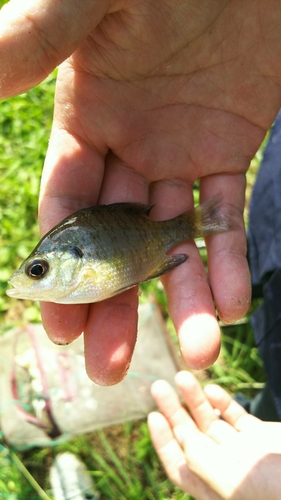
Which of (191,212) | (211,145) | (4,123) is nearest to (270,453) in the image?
(191,212)

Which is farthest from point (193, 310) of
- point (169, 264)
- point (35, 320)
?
point (35, 320)

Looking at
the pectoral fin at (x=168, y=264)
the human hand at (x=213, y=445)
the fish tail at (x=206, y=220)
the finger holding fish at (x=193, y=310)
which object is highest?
the fish tail at (x=206, y=220)

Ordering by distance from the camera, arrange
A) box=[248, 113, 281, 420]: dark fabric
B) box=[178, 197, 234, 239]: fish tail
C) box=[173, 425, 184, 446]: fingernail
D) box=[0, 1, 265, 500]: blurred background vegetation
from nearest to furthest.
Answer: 1. box=[178, 197, 234, 239]: fish tail
2. box=[248, 113, 281, 420]: dark fabric
3. box=[173, 425, 184, 446]: fingernail
4. box=[0, 1, 265, 500]: blurred background vegetation

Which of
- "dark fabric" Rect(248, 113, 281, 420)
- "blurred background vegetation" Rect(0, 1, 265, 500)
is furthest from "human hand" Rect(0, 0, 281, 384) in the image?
"blurred background vegetation" Rect(0, 1, 265, 500)

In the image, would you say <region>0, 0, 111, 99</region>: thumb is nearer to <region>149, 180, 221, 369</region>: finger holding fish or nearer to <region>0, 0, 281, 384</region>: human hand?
<region>0, 0, 281, 384</region>: human hand

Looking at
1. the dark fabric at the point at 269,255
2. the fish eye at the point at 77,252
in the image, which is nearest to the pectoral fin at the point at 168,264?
the fish eye at the point at 77,252

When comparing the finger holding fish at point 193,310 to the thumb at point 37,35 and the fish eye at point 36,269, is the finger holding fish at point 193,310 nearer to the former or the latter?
the fish eye at point 36,269

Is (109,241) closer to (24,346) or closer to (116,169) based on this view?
(116,169)

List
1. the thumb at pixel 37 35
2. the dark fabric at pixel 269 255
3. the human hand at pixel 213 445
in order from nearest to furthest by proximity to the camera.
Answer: the thumb at pixel 37 35, the human hand at pixel 213 445, the dark fabric at pixel 269 255
